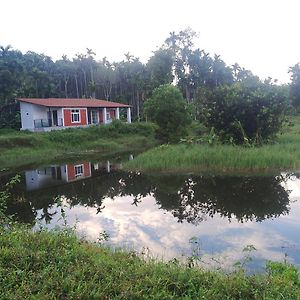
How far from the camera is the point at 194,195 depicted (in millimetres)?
13117

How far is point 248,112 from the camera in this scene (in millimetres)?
20656

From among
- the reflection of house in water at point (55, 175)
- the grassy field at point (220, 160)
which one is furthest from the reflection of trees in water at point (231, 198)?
the reflection of house in water at point (55, 175)

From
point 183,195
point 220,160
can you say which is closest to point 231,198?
point 183,195

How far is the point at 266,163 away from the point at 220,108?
6.40 metres

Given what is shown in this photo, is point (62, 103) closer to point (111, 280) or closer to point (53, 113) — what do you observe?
point (53, 113)

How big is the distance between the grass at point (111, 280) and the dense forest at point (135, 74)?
39.4 metres

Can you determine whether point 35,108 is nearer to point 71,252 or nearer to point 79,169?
point 79,169

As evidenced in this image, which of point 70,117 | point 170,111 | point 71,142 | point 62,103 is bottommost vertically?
point 71,142

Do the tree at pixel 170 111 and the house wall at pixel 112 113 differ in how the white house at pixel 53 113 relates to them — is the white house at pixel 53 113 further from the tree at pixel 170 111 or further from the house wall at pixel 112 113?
the tree at pixel 170 111

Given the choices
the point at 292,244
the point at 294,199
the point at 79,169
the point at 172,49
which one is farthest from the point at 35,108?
the point at 292,244

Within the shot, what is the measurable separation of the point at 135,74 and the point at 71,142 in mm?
21268

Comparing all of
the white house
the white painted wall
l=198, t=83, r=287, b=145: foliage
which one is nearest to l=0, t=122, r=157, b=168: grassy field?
the white painted wall

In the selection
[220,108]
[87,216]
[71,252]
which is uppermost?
[220,108]

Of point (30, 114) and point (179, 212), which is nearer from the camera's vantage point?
point (179, 212)
